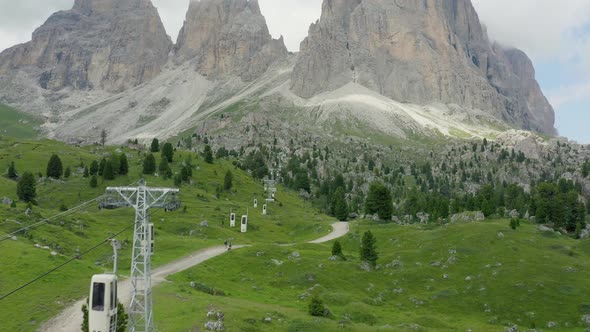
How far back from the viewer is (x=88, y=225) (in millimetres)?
88312

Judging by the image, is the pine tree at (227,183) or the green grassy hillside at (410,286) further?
the pine tree at (227,183)

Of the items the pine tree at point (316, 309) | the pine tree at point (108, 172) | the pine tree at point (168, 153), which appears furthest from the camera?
the pine tree at point (168, 153)

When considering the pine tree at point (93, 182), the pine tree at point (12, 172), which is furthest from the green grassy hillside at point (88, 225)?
the pine tree at point (12, 172)

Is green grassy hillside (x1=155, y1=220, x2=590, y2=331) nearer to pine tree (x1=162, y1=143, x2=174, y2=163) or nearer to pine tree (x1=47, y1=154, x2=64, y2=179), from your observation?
pine tree (x1=47, y1=154, x2=64, y2=179)

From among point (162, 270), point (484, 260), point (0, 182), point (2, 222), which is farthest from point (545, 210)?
point (0, 182)

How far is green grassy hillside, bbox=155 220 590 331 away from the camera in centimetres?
5409

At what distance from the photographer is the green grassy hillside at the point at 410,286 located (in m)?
54.1

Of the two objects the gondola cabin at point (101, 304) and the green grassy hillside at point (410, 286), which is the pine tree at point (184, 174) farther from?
the gondola cabin at point (101, 304)

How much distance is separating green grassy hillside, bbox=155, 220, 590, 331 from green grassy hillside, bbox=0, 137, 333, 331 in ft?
34.5

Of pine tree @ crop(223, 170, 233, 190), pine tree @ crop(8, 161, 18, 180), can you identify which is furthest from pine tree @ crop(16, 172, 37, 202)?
pine tree @ crop(223, 170, 233, 190)

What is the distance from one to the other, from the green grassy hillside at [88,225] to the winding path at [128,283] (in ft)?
4.07

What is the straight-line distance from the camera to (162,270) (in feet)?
227

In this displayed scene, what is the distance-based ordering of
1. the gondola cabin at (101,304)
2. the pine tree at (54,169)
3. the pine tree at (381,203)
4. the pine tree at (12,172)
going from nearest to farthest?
1. the gondola cabin at (101,304)
2. the pine tree at (381,203)
3. the pine tree at (12,172)
4. the pine tree at (54,169)

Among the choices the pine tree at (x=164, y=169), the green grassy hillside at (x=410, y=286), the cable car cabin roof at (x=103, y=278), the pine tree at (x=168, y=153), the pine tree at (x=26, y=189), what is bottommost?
the green grassy hillside at (x=410, y=286)
